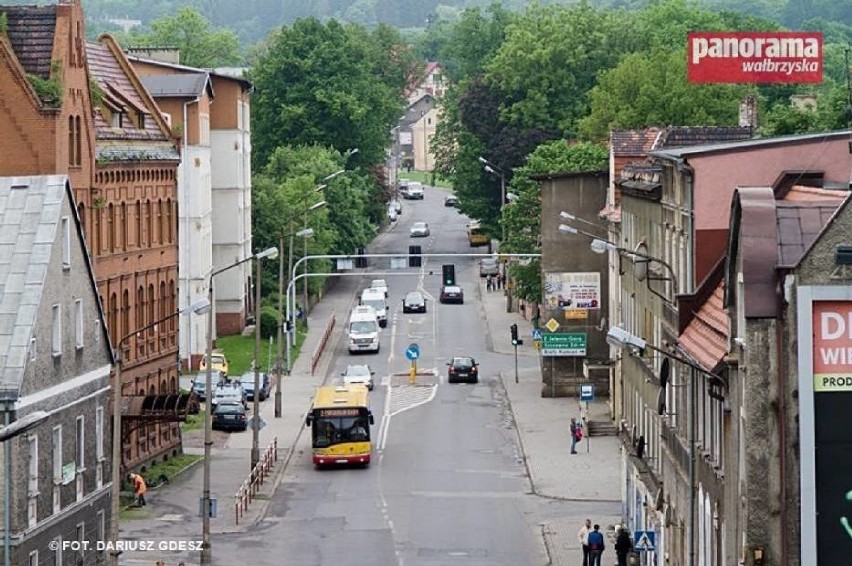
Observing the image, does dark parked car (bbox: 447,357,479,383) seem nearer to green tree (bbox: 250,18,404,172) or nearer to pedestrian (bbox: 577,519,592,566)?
pedestrian (bbox: 577,519,592,566)

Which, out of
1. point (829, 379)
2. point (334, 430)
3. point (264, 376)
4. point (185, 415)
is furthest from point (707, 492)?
point (264, 376)

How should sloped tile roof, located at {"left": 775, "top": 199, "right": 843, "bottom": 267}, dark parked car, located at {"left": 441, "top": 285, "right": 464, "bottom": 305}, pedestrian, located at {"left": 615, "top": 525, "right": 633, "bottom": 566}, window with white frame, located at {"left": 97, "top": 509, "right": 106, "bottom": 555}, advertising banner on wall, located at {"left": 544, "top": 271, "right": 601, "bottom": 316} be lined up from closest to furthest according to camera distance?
sloped tile roof, located at {"left": 775, "top": 199, "right": 843, "bottom": 267}
pedestrian, located at {"left": 615, "top": 525, "right": 633, "bottom": 566}
window with white frame, located at {"left": 97, "top": 509, "right": 106, "bottom": 555}
advertising banner on wall, located at {"left": 544, "top": 271, "right": 601, "bottom": 316}
dark parked car, located at {"left": 441, "top": 285, "right": 464, "bottom": 305}

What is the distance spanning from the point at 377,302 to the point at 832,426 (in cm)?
9399

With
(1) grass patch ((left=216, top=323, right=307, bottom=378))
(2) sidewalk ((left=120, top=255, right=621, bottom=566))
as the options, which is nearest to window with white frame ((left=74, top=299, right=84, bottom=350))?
(2) sidewalk ((left=120, top=255, right=621, bottom=566))

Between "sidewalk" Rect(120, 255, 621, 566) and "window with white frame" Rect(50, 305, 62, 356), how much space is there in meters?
6.62

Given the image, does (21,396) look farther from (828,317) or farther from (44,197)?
(828,317)

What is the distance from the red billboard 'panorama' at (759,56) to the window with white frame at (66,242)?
15112 mm

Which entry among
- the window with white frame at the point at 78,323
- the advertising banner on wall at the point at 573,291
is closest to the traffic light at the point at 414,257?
the advertising banner on wall at the point at 573,291

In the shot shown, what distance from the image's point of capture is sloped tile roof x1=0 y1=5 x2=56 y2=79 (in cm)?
6606

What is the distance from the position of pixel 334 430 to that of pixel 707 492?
34.2 m

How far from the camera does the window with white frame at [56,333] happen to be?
53.0m

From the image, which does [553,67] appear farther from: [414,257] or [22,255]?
[22,255]

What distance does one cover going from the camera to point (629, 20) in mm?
164000

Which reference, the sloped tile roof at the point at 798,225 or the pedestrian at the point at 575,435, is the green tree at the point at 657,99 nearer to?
the pedestrian at the point at 575,435
